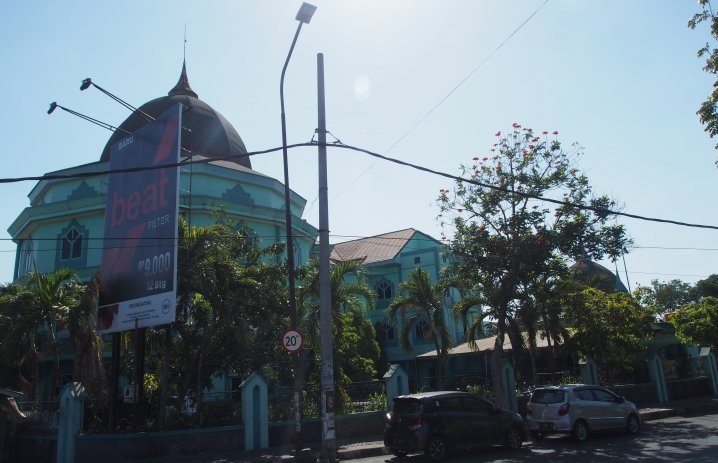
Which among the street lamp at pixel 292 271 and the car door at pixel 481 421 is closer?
the street lamp at pixel 292 271

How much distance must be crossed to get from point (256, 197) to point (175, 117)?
44.4 feet

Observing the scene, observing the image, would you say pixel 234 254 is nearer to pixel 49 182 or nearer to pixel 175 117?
pixel 175 117

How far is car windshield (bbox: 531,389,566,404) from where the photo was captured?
50.7ft

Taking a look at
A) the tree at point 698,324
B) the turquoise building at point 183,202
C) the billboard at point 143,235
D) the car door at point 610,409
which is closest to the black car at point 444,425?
the car door at point 610,409

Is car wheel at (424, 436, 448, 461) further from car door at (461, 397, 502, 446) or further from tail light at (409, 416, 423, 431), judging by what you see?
car door at (461, 397, 502, 446)

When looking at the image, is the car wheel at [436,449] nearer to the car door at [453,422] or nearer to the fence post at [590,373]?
the car door at [453,422]

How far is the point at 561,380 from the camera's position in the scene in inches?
989

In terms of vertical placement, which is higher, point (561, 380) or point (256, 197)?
point (256, 197)

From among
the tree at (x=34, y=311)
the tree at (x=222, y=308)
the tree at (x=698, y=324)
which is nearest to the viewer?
the tree at (x=222, y=308)

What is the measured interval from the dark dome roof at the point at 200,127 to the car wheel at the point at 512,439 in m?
19.6

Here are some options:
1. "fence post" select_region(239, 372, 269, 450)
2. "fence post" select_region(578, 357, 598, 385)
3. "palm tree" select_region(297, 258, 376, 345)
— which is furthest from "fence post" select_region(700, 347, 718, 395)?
"fence post" select_region(239, 372, 269, 450)

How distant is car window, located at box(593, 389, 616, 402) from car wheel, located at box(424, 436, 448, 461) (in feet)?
18.1

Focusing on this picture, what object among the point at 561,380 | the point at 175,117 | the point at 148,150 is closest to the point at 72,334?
Result: the point at 148,150

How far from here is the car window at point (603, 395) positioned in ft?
52.6
